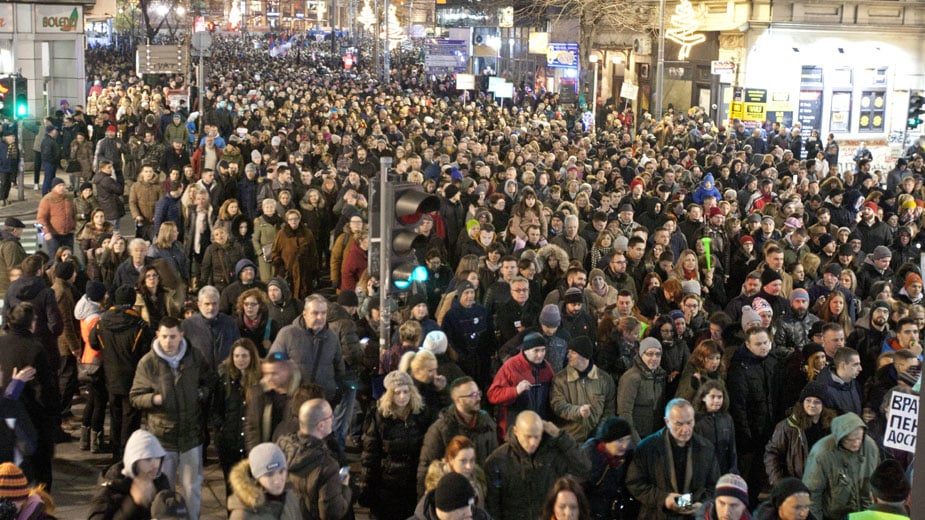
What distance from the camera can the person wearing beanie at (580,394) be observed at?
9352 millimetres

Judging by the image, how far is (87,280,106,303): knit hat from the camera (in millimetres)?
11242

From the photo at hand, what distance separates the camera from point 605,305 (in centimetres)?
1250

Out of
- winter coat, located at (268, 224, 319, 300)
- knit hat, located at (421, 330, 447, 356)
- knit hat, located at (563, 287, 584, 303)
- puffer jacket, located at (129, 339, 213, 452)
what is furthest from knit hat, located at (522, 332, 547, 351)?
winter coat, located at (268, 224, 319, 300)

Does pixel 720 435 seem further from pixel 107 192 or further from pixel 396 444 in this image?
pixel 107 192

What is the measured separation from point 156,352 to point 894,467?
4.82 meters

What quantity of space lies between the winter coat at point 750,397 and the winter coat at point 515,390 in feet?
5.08

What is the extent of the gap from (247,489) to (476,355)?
4945mm

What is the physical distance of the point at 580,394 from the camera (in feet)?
30.9

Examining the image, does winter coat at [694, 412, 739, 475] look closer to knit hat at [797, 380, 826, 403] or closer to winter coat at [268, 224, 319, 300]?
knit hat at [797, 380, 826, 403]

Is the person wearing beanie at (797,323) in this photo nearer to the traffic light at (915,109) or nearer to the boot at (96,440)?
the boot at (96,440)

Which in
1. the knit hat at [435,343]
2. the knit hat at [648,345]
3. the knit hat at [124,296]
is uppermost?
the knit hat at [124,296]

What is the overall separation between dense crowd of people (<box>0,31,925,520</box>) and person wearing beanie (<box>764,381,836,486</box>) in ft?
0.05

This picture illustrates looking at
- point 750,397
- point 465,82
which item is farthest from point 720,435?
point 465,82

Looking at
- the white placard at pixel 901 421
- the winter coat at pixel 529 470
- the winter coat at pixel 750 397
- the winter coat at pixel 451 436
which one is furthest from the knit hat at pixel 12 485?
the winter coat at pixel 750 397
